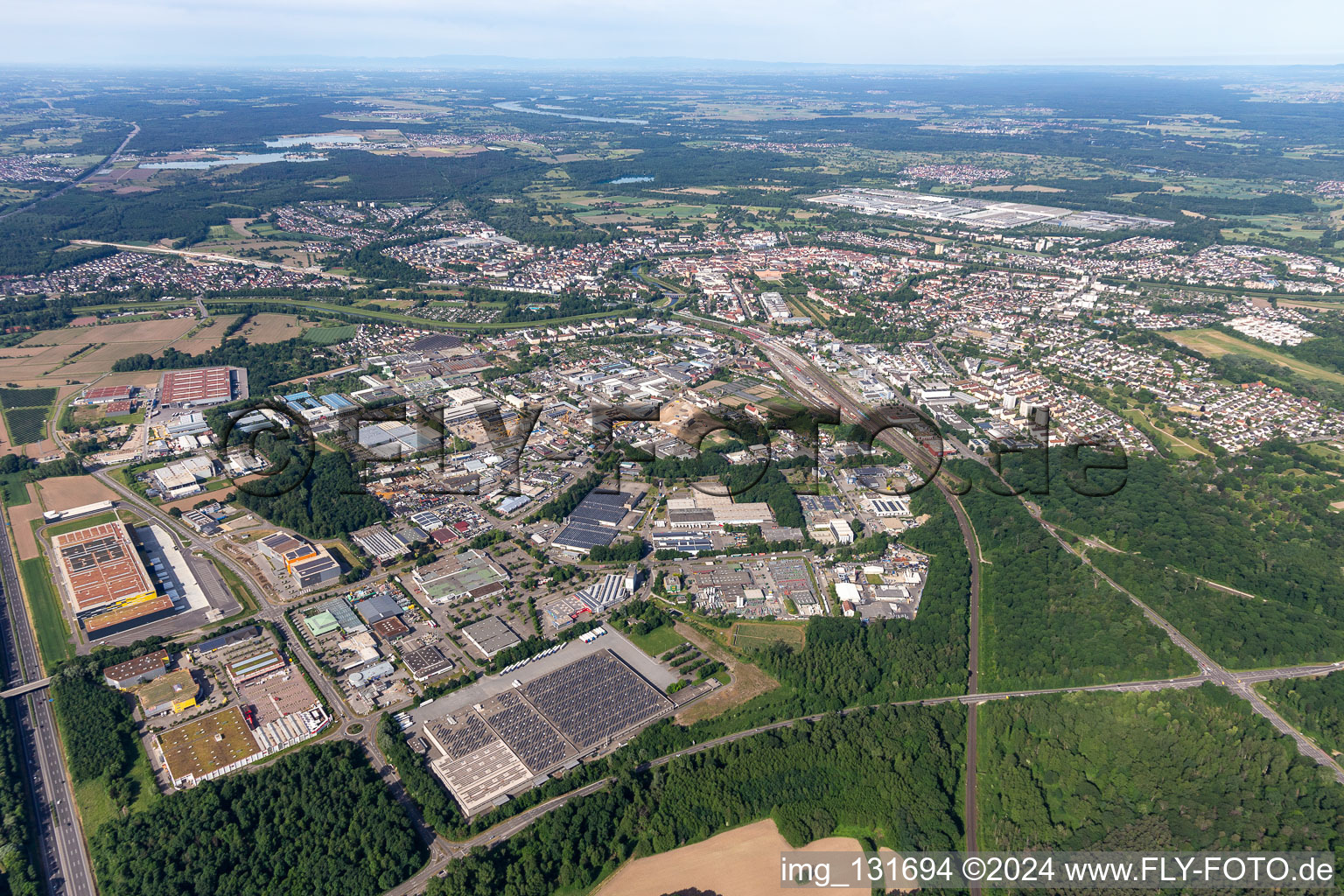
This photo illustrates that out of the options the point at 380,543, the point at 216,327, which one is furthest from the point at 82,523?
the point at 216,327

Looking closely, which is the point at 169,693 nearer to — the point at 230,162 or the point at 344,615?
the point at 344,615

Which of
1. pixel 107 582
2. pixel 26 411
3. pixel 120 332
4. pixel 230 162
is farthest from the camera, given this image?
pixel 230 162

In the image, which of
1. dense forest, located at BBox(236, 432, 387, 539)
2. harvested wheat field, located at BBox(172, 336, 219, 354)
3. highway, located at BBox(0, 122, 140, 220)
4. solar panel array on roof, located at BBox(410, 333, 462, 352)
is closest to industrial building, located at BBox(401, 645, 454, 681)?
dense forest, located at BBox(236, 432, 387, 539)

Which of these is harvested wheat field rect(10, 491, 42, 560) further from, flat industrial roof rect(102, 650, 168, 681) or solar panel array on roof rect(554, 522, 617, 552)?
solar panel array on roof rect(554, 522, 617, 552)

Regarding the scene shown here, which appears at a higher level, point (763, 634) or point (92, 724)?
point (763, 634)

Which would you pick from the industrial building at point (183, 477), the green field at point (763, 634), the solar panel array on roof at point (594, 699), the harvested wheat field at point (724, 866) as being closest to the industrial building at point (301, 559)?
the industrial building at point (183, 477)

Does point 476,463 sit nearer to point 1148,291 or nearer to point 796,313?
point 796,313
